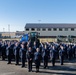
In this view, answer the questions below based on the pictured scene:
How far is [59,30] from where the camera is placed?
6291 cm

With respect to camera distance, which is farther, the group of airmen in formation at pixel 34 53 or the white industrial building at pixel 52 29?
the white industrial building at pixel 52 29

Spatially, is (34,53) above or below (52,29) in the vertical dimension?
below

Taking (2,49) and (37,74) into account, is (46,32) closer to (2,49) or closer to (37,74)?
(2,49)

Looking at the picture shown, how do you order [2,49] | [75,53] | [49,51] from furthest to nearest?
1. [75,53]
2. [2,49]
3. [49,51]

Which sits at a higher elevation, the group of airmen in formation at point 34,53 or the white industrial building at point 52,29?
the white industrial building at point 52,29

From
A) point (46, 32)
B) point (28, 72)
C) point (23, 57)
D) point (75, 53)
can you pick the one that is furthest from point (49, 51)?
point (46, 32)

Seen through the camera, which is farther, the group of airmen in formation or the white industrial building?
the white industrial building

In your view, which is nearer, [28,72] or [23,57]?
[28,72]

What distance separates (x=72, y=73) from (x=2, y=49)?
853 centimetres

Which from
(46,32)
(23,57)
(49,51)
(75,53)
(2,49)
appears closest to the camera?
(23,57)

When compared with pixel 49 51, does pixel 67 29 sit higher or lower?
higher

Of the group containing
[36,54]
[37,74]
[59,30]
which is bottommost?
[37,74]

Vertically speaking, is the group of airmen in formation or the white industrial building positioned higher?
the white industrial building

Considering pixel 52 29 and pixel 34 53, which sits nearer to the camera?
pixel 34 53
